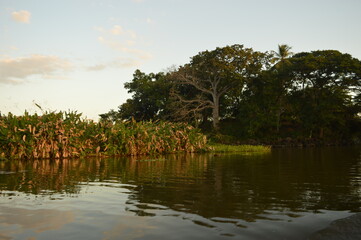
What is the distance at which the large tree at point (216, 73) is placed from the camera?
3753 centimetres

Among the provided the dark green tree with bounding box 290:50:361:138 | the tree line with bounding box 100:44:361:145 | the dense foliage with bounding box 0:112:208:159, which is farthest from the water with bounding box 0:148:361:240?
the dark green tree with bounding box 290:50:361:138

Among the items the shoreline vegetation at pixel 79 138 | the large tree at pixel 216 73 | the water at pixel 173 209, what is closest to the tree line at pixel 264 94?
the large tree at pixel 216 73

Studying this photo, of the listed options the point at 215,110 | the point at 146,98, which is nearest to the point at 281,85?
the point at 215,110

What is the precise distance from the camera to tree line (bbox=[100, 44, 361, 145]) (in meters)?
36.9

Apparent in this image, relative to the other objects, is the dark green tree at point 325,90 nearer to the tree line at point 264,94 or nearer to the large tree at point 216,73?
the tree line at point 264,94

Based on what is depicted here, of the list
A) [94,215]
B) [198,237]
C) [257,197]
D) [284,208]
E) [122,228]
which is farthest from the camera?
[257,197]

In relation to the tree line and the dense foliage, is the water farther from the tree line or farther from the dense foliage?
the tree line

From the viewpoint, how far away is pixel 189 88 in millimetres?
43188

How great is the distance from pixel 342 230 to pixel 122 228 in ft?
7.87

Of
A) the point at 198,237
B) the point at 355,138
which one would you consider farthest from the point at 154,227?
the point at 355,138

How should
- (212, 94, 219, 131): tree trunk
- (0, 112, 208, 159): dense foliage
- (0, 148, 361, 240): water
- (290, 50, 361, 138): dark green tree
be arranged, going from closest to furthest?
(0, 148, 361, 240): water < (0, 112, 208, 159): dense foliage < (290, 50, 361, 138): dark green tree < (212, 94, 219, 131): tree trunk

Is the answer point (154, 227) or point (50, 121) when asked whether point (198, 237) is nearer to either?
point (154, 227)

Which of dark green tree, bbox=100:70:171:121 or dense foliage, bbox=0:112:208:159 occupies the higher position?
dark green tree, bbox=100:70:171:121

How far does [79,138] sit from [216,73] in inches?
1019
